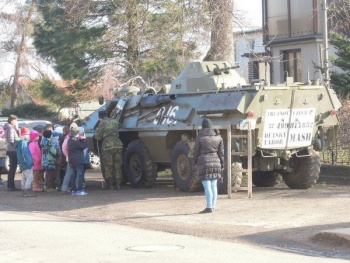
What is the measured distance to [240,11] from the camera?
2505cm

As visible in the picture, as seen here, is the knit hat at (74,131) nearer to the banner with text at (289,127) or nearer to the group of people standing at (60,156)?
the group of people standing at (60,156)

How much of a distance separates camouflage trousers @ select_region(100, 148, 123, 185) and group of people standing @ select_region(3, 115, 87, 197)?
0.75 meters

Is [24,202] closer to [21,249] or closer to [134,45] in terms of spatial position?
[21,249]

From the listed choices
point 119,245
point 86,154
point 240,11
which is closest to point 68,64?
point 240,11

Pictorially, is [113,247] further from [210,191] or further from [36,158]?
[36,158]

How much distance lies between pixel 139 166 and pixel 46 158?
2123 mm

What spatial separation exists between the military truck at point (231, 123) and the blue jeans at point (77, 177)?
4.80ft

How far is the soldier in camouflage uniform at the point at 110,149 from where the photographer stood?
19438 millimetres

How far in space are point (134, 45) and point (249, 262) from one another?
23.6 m

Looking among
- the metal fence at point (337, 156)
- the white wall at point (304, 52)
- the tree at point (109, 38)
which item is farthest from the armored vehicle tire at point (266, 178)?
the white wall at point (304, 52)

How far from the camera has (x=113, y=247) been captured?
37.5 feet

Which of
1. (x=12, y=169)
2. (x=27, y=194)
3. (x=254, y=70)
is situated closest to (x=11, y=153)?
(x=12, y=169)

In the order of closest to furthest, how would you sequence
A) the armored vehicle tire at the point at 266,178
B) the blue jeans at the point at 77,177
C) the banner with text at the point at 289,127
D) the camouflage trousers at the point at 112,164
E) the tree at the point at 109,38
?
1. the banner with text at the point at 289,127
2. the blue jeans at the point at 77,177
3. the armored vehicle tire at the point at 266,178
4. the camouflage trousers at the point at 112,164
5. the tree at the point at 109,38

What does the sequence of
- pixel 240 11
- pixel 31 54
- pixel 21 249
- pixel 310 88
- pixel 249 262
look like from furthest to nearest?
1. pixel 31 54
2. pixel 240 11
3. pixel 310 88
4. pixel 21 249
5. pixel 249 262
